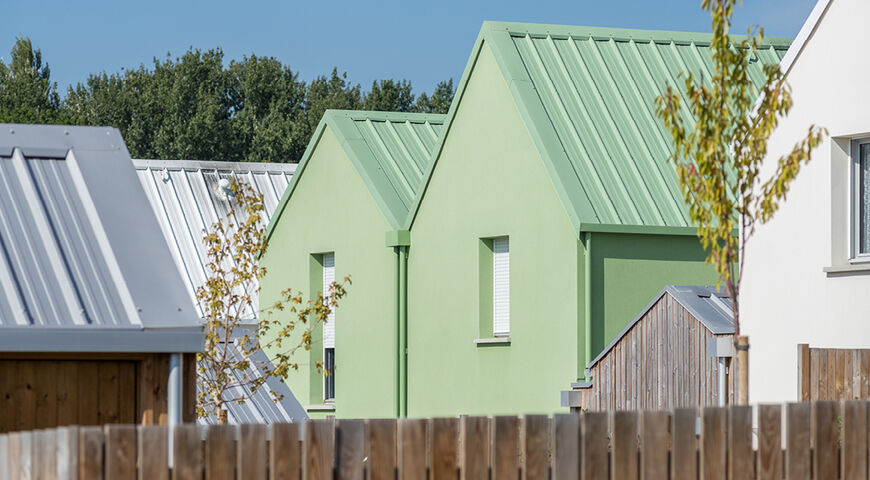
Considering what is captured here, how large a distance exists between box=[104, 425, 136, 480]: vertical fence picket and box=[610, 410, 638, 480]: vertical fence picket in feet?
7.72

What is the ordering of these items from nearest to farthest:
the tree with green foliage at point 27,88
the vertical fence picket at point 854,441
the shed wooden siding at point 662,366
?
the vertical fence picket at point 854,441, the shed wooden siding at point 662,366, the tree with green foliage at point 27,88

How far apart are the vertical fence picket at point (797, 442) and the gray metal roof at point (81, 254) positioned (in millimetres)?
3253

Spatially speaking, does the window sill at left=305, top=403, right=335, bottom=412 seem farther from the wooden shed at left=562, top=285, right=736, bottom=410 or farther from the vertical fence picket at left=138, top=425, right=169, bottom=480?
the vertical fence picket at left=138, top=425, right=169, bottom=480

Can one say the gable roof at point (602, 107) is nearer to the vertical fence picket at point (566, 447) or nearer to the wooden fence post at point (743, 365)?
the wooden fence post at point (743, 365)

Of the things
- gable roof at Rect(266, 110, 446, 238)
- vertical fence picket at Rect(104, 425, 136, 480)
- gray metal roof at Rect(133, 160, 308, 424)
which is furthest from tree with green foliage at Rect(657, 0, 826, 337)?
gray metal roof at Rect(133, 160, 308, 424)

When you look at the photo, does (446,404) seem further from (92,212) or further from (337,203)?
(92,212)

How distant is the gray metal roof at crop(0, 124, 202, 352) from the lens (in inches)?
316

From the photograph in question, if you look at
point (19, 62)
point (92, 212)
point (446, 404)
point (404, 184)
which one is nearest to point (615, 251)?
point (446, 404)

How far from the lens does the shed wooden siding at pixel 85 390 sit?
8.30 metres

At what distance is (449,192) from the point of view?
67.1 ft

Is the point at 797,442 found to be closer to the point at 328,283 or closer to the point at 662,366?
the point at 662,366

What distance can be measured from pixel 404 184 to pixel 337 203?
1.43 meters

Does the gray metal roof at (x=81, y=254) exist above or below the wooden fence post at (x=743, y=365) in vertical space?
above

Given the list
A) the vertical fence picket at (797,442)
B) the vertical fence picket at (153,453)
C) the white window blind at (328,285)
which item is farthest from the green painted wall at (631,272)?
the vertical fence picket at (153,453)
